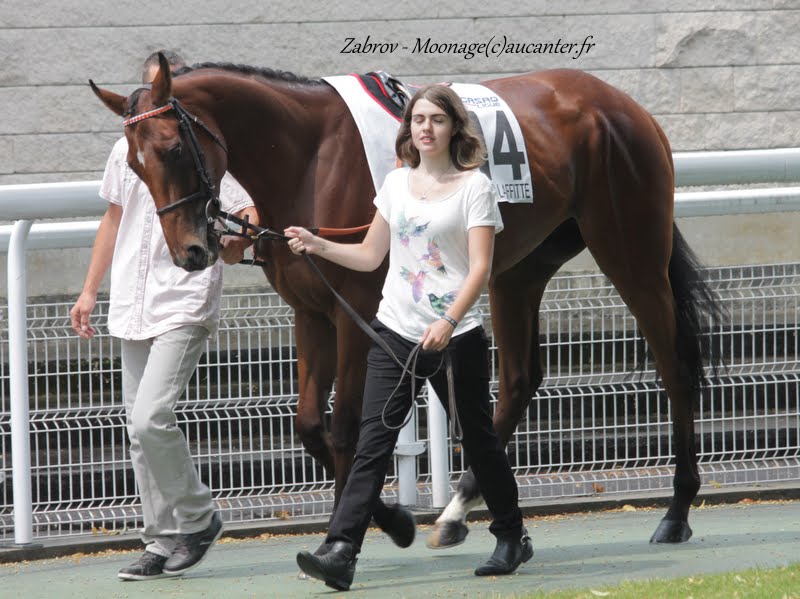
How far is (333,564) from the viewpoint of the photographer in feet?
12.9

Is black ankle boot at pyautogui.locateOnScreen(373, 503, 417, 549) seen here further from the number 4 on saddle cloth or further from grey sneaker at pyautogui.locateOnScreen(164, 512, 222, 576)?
the number 4 on saddle cloth

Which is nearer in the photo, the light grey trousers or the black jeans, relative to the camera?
the black jeans

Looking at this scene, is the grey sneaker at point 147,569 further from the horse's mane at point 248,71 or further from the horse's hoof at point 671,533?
the horse's hoof at point 671,533

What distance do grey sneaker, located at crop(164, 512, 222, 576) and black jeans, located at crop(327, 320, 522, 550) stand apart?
71 cm

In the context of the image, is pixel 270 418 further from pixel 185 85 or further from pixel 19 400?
pixel 185 85

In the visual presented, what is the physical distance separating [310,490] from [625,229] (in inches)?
72.4

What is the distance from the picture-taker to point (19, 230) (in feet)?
16.4

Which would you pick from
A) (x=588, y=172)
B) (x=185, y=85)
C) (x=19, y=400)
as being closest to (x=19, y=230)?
(x=19, y=400)

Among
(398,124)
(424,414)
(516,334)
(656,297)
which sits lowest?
(424,414)

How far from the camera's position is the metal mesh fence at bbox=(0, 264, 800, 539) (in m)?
5.48

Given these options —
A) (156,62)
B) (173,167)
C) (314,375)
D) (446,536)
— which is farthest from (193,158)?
(446,536)

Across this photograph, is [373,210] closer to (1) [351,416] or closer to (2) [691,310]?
(1) [351,416]

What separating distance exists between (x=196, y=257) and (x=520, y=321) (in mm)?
1824

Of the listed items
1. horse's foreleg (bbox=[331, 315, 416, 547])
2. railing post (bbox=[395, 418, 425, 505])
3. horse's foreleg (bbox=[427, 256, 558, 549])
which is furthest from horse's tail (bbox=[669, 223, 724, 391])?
horse's foreleg (bbox=[331, 315, 416, 547])
